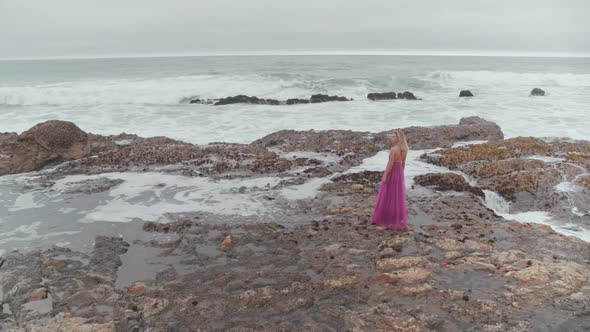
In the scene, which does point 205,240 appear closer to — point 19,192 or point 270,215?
point 270,215

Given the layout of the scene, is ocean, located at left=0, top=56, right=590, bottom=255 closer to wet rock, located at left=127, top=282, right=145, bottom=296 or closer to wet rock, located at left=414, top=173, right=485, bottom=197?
wet rock, located at left=414, top=173, right=485, bottom=197

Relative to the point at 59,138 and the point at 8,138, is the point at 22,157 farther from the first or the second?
the point at 8,138

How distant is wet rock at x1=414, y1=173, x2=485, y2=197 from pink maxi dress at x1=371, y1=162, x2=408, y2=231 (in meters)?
3.73

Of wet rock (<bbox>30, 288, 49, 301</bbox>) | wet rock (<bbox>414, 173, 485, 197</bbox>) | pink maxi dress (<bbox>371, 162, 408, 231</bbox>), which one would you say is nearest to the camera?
wet rock (<bbox>30, 288, 49, 301</bbox>)

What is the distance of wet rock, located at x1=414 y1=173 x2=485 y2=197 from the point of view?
12.0 metres

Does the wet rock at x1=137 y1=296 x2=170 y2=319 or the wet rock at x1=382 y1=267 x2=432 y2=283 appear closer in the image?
the wet rock at x1=137 y1=296 x2=170 y2=319

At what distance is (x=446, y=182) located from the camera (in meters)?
12.4

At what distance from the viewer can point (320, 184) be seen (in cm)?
1274

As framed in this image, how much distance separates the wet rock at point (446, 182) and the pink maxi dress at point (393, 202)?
3735 mm

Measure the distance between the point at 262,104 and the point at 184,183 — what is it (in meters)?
23.5

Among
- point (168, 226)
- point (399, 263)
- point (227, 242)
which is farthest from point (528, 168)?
point (168, 226)

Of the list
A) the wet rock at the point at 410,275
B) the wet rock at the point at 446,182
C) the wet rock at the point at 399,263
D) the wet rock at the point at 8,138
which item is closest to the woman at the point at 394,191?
the wet rock at the point at 399,263

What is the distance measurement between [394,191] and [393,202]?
273 mm

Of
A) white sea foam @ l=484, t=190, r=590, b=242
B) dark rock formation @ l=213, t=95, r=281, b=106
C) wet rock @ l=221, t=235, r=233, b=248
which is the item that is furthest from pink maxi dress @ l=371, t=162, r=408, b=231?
dark rock formation @ l=213, t=95, r=281, b=106
